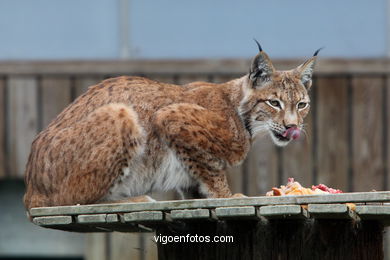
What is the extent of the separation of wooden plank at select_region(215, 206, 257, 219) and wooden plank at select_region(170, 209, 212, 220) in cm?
8

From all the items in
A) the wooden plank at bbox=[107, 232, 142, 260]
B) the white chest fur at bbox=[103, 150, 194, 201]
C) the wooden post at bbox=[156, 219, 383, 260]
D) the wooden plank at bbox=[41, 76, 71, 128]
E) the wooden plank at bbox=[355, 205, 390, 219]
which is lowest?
the wooden plank at bbox=[107, 232, 142, 260]

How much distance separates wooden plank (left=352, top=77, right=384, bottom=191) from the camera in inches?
364

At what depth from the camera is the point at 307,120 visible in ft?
30.5

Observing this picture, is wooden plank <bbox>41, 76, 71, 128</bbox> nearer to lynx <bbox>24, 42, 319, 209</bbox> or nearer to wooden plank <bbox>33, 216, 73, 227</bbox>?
lynx <bbox>24, 42, 319, 209</bbox>

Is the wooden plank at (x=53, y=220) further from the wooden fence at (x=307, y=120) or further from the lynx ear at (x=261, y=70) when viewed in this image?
the wooden fence at (x=307, y=120)

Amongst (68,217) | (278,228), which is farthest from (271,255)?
(68,217)

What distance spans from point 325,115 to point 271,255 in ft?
12.1

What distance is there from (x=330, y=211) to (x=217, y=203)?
568mm

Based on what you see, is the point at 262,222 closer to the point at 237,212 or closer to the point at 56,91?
the point at 237,212

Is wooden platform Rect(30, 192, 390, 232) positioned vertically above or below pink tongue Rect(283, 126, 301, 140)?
below

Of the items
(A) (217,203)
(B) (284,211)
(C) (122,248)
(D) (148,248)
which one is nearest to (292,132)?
(A) (217,203)

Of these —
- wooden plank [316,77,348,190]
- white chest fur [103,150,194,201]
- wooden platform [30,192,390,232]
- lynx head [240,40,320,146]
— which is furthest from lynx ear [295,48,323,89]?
wooden plank [316,77,348,190]

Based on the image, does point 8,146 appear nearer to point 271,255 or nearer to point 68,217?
point 68,217

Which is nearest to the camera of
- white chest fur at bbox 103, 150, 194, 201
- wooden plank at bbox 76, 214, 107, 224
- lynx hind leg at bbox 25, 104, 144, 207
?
wooden plank at bbox 76, 214, 107, 224
